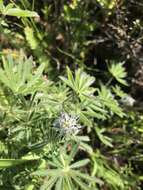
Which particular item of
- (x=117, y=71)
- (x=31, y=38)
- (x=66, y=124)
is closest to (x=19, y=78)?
(x=66, y=124)

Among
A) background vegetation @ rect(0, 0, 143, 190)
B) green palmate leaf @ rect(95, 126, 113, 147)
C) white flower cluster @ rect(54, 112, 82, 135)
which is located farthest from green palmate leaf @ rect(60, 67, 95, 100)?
green palmate leaf @ rect(95, 126, 113, 147)

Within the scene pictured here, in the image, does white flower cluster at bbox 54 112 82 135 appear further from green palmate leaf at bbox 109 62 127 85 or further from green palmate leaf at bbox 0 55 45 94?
green palmate leaf at bbox 109 62 127 85

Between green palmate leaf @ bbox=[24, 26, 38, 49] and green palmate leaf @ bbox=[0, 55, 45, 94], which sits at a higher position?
green palmate leaf @ bbox=[0, 55, 45, 94]

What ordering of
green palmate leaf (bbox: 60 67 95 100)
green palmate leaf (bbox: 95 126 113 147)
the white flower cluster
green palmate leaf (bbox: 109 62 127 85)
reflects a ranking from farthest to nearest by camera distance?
1. green palmate leaf (bbox: 109 62 127 85)
2. green palmate leaf (bbox: 95 126 113 147)
3. green palmate leaf (bbox: 60 67 95 100)
4. the white flower cluster

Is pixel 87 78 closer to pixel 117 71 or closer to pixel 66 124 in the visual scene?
pixel 66 124

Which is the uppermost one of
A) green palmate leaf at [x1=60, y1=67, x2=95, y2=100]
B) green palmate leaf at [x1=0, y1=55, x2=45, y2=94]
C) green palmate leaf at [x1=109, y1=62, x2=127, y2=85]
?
green palmate leaf at [x1=0, y1=55, x2=45, y2=94]

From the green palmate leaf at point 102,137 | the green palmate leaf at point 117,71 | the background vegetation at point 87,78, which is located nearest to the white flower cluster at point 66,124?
the background vegetation at point 87,78

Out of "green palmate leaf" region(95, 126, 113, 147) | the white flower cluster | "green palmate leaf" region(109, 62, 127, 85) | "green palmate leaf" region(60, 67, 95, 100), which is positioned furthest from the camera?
"green palmate leaf" region(109, 62, 127, 85)

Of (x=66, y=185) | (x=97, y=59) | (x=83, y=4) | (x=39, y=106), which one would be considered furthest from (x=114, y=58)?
(x=66, y=185)

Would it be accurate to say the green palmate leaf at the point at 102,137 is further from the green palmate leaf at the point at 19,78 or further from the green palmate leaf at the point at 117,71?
the green palmate leaf at the point at 19,78
